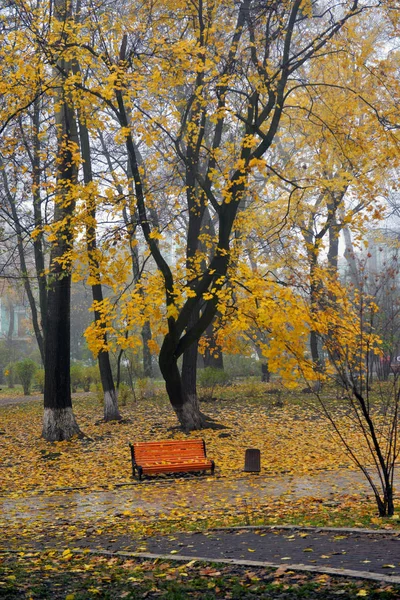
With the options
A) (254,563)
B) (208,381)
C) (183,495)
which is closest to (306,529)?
(254,563)

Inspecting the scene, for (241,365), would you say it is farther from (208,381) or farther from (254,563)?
(254,563)

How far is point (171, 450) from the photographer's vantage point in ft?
42.0

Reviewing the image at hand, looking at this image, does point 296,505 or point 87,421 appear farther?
point 87,421

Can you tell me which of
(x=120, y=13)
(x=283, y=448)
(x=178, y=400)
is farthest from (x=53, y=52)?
(x=283, y=448)

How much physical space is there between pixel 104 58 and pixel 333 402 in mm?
12917

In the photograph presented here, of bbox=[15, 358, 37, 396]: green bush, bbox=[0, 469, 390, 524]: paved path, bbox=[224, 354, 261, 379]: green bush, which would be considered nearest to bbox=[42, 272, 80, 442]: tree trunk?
bbox=[0, 469, 390, 524]: paved path

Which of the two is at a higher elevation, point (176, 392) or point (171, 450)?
point (176, 392)

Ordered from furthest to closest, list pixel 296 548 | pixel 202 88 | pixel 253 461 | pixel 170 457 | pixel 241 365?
pixel 241 365 → pixel 202 88 → pixel 170 457 → pixel 253 461 → pixel 296 548

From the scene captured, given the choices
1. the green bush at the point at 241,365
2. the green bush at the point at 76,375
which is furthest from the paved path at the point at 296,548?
the green bush at the point at 241,365

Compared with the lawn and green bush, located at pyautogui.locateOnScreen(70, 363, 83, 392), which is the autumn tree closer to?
the lawn

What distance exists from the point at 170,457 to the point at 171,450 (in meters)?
0.14

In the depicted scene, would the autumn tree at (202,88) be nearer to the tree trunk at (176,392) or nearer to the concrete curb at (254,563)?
the tree trunk at (176,392)

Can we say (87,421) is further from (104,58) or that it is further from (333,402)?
(104,58)

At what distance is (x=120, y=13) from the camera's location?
17.8 meters
